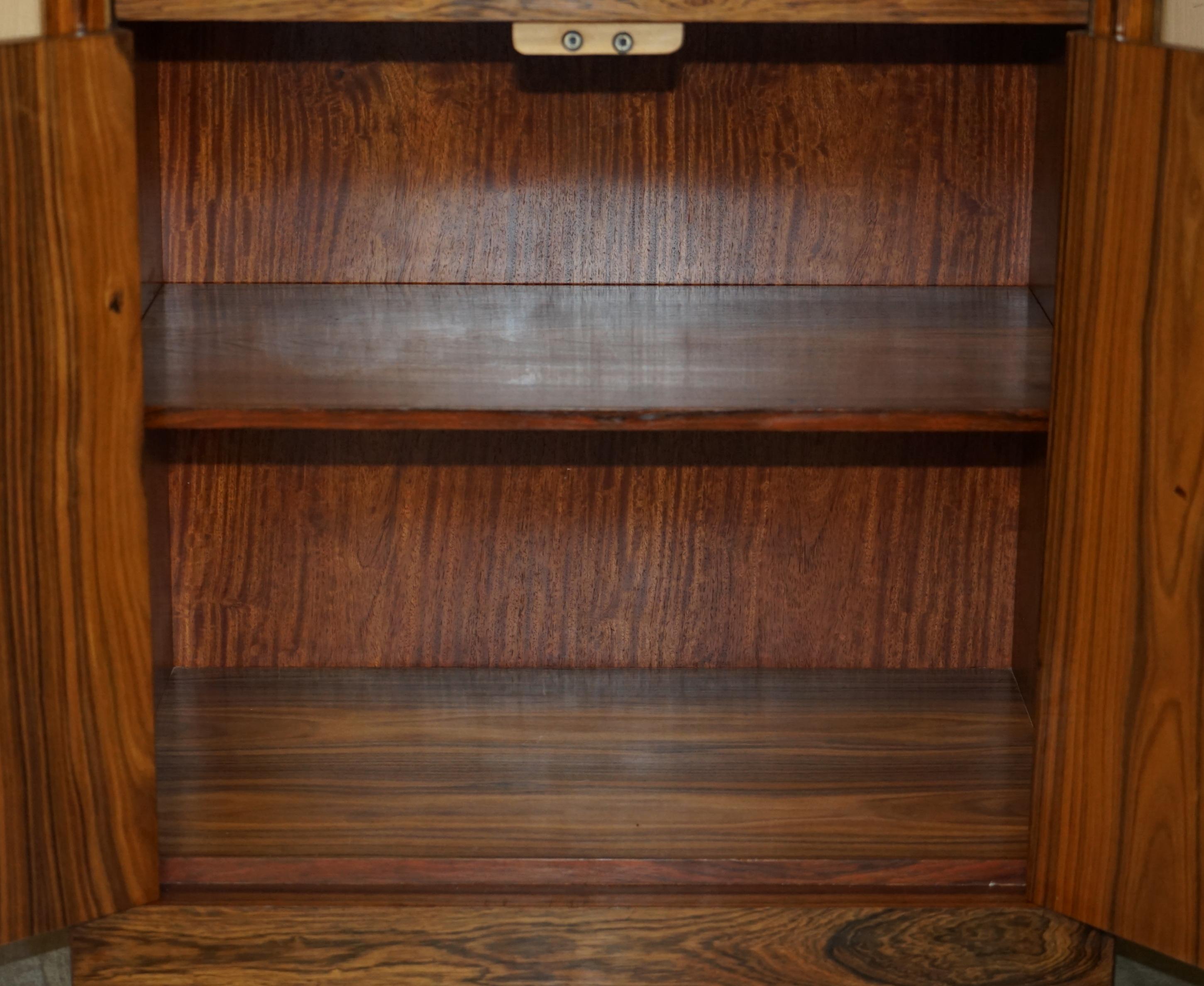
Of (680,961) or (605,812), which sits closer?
(680,961)

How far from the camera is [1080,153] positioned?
1298 millimetres

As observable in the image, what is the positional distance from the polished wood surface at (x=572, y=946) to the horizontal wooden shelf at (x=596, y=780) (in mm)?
37

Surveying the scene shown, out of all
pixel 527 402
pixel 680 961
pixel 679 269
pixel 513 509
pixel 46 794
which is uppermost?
pixel 679 269

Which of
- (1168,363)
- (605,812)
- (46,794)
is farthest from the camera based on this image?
(605,812)

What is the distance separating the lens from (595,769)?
1.63 metres

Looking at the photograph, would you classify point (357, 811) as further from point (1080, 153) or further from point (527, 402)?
point (1080, 153)

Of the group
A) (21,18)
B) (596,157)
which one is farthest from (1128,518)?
(21,18)

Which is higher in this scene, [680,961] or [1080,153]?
[1080,153]

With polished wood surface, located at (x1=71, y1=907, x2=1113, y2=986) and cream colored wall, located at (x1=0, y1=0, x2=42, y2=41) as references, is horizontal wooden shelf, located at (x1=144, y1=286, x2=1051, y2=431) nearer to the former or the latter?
cream colored wall, located at (x1=0, y1=0, x2=42, y2=41)

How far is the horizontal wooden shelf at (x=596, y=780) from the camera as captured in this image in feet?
4.83

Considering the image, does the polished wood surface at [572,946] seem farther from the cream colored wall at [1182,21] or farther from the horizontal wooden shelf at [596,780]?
the cream colored wall at [1182,21]

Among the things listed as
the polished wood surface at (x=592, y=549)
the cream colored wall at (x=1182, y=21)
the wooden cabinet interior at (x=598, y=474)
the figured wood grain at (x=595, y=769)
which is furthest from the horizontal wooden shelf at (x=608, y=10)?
the figured wood grain at (x=595, y=769)

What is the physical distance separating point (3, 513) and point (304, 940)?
443mm

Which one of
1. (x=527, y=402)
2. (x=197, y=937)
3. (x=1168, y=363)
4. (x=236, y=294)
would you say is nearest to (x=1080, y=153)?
(x=1168, y=363)
